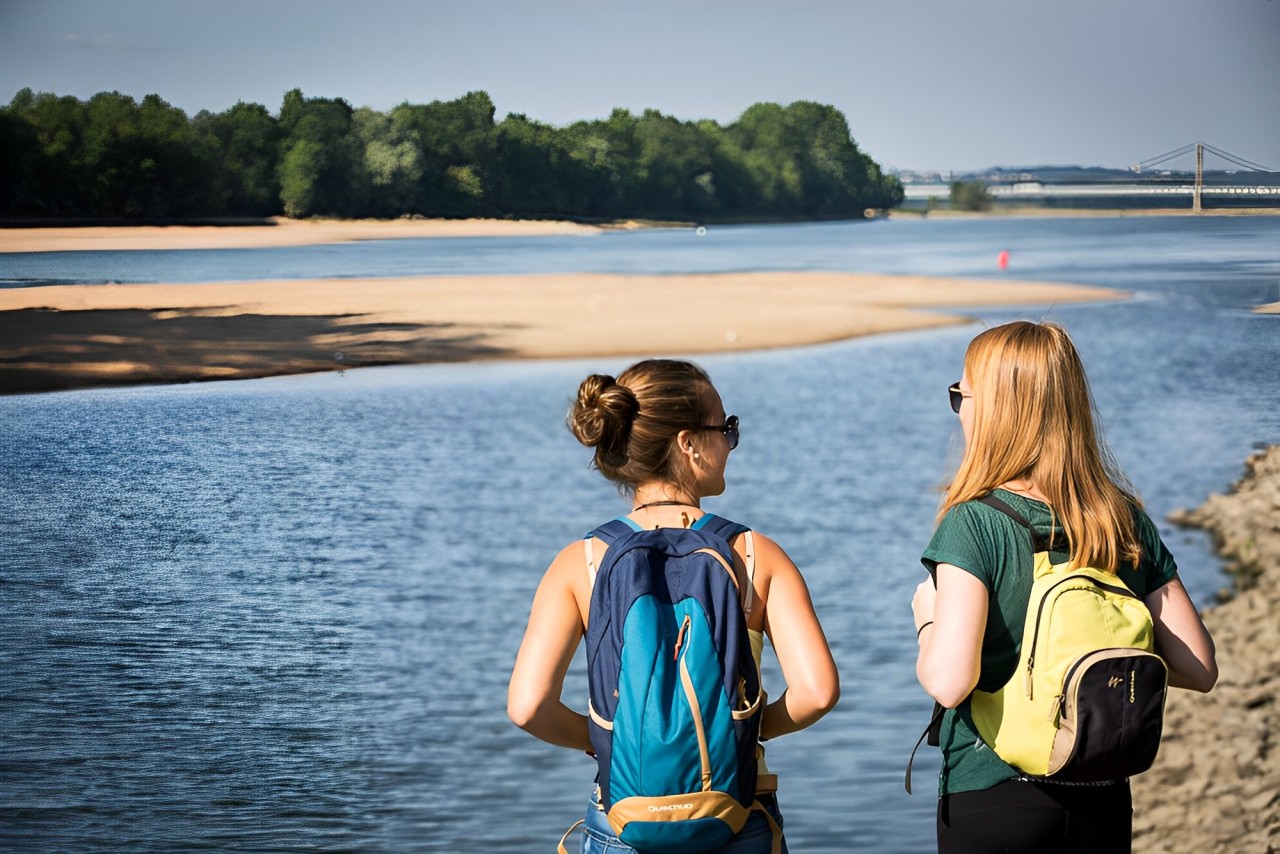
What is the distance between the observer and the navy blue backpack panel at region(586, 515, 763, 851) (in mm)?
1413

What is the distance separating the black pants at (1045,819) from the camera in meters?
1.48

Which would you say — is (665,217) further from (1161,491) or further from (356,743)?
(1161,491)

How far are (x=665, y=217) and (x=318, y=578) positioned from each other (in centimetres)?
259

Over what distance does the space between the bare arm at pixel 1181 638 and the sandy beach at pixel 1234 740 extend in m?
2.81

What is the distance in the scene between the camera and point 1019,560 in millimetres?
1456

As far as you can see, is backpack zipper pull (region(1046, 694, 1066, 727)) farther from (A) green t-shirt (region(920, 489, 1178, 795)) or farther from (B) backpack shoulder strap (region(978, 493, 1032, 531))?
(B) backpack shoulder strap (region(978, 493, 1032, 531))

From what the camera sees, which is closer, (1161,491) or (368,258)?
(368,258)

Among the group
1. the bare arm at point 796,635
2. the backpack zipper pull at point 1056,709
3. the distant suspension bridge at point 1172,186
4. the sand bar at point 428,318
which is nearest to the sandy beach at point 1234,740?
the distant suspension bridge at point 1172,186

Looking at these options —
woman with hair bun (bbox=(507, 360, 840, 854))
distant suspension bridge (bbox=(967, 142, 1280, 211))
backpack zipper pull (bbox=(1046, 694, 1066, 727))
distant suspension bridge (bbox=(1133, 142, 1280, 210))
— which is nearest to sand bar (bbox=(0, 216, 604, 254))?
distant suspension bridge (bbox=(967, 142, 1280, 211))

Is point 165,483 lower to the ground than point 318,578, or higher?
higher

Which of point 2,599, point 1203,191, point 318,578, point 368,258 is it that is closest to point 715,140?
point 368,258

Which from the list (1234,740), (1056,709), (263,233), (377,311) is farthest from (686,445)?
Result: (377,311)

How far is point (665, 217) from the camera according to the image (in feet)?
22.4

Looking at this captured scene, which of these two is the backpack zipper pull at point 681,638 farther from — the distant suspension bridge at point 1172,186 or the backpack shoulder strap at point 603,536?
the distant suspension bridge at point 1172,186
